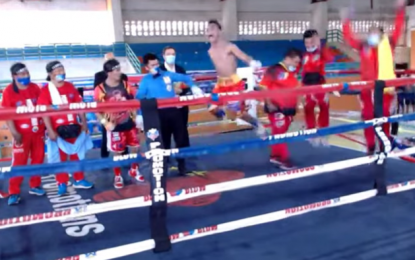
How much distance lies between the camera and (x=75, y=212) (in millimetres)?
1844

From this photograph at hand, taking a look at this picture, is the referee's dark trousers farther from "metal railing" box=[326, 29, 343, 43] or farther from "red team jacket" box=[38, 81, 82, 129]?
"metal railing" box=[326, 29, 343, 43]

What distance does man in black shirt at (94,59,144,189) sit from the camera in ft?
10.7

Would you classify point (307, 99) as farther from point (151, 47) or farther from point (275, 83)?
point (151, 47)

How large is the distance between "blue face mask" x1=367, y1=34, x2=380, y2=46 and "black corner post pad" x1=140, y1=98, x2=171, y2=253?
2.54 metres

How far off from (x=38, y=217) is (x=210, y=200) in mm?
1429

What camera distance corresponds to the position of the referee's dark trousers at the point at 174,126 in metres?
3.56

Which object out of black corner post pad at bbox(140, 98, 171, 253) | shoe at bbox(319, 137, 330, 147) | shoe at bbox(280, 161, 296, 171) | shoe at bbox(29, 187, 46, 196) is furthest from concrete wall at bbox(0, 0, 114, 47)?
black corner post pad at bbox(140, 98, 171, 253)

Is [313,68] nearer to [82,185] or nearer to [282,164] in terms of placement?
[282,164]

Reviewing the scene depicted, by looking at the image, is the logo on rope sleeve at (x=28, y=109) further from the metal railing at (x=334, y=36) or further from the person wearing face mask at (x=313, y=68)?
the metal railing at (x=334, y=36)

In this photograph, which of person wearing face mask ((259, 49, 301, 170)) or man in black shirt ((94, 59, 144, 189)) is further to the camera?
person wearing face mask ((259, 49, 301, 170))

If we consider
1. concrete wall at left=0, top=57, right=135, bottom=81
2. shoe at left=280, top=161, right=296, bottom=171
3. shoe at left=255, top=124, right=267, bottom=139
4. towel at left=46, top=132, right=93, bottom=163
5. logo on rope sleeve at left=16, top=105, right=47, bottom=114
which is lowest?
shoe at left=280, top=161, right=296, bottom=171

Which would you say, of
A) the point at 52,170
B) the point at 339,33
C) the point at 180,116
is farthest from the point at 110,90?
the point at 339,33

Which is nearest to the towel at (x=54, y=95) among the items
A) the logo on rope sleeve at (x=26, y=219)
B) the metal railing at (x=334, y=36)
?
the logo on rope sleeve at (x=26, y=219)

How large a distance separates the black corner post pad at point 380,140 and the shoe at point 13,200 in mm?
2502
